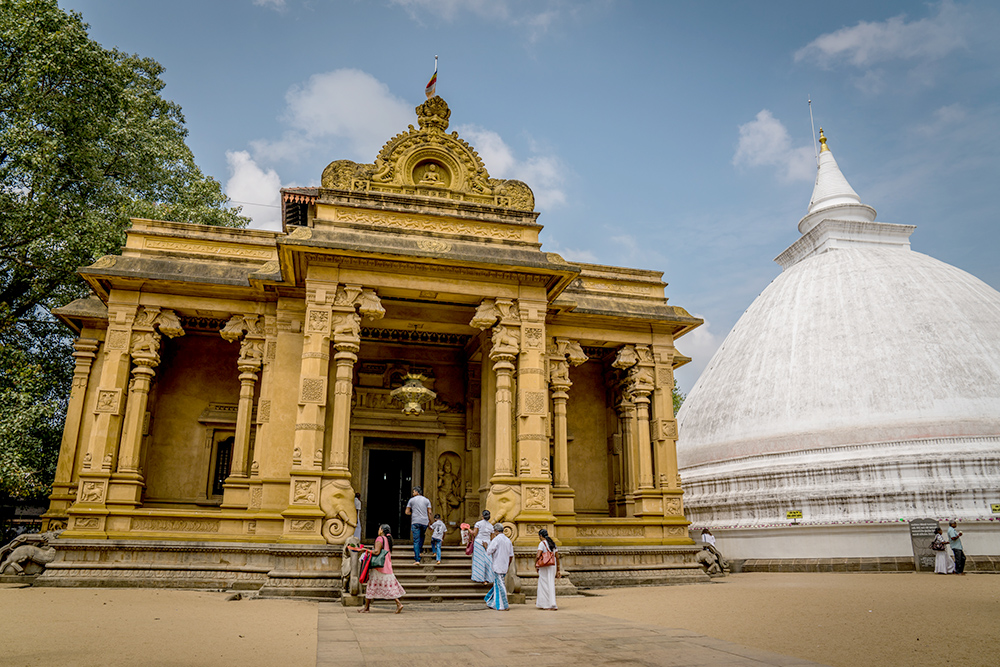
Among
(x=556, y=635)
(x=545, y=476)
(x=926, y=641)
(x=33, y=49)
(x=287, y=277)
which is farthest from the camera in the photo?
(x=33, y=49)

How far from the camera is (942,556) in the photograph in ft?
59.7

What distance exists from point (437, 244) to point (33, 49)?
14101mm

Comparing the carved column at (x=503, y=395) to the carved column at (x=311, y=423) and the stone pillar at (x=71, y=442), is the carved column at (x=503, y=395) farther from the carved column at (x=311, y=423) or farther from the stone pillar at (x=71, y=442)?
the stone pillar at (x=71, y=442)

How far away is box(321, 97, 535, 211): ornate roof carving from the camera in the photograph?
16.2 m

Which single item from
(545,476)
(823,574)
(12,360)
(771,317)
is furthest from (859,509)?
(12,360)

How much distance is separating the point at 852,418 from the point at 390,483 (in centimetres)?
1671

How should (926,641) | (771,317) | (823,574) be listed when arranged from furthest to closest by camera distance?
(771,317), (823,574), (926,641)

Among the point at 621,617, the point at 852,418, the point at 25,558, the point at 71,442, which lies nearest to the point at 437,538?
the point at 621,617

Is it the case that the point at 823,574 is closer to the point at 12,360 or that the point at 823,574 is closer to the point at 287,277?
the point at 287,277

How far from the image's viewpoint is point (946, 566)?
18.1 m

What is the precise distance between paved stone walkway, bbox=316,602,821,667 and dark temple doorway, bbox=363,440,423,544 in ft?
23.2

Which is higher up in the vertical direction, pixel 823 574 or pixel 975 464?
pixel 975 464

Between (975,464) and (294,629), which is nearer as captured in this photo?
(294,629)

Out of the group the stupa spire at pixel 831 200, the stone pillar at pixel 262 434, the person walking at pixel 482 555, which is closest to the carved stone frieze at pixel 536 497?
the person walking at pixel 482 555
